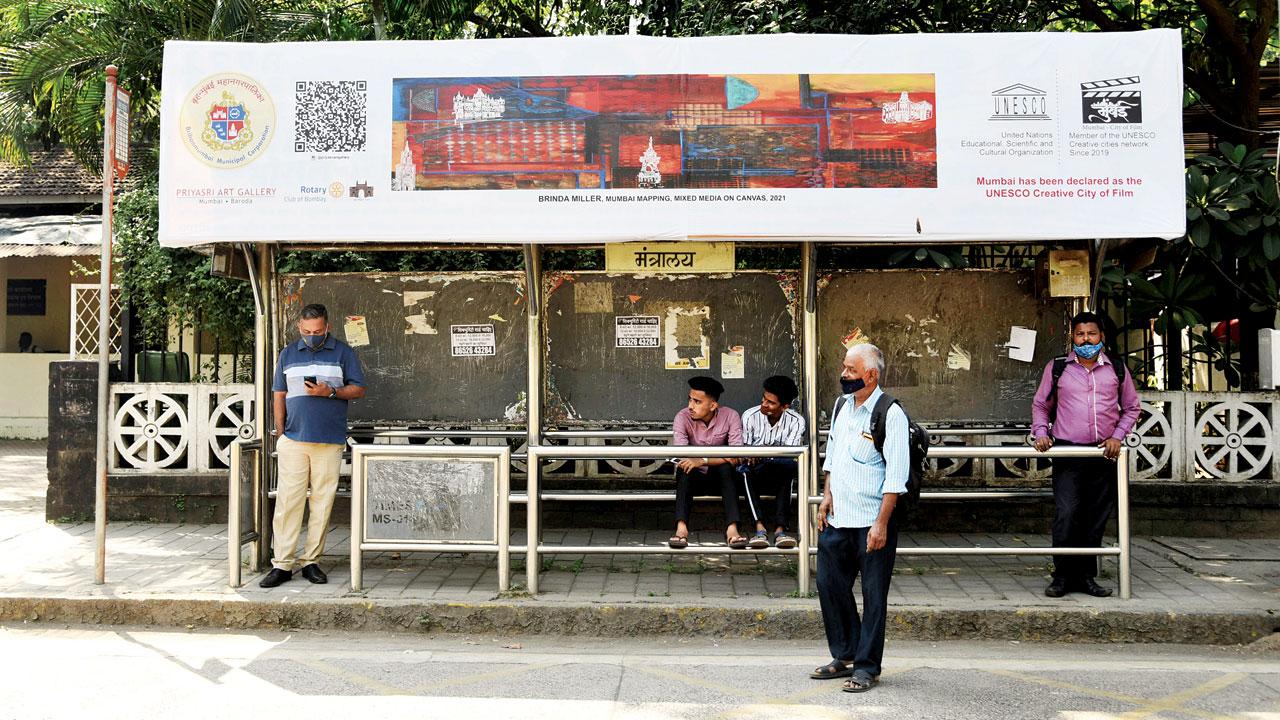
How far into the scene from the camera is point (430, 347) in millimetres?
7836

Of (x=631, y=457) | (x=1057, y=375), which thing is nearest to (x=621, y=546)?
(x=631, y=457)

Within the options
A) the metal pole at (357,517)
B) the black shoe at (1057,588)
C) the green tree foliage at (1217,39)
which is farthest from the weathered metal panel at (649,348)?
the green tree foliage at (1217,39)

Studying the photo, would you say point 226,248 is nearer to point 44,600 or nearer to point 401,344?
point 401,344

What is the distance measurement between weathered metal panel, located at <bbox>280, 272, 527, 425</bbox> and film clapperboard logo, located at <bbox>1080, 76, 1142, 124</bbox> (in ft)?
13.8

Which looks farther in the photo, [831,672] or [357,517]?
[357,517]

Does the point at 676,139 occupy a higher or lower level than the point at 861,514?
higher

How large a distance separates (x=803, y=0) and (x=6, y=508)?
9.30m

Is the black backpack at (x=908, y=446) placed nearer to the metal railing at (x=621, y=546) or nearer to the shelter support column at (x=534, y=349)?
the metal railing at (x=621, y=546)

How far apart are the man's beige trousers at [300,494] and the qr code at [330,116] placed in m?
2.00

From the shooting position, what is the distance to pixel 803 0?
32.7 feet

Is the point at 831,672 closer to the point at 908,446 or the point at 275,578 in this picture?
the point at 908,446

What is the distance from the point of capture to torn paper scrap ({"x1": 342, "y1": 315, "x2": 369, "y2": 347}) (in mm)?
7836

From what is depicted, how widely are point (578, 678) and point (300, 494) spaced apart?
2.65 m

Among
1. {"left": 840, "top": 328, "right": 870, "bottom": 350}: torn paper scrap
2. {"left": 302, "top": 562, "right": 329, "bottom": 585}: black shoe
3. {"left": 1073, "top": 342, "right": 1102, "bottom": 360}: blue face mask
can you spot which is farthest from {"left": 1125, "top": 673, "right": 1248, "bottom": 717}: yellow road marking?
{"left": 302, "top": 562, "right": 329, "bottom": 585}: black shoe
